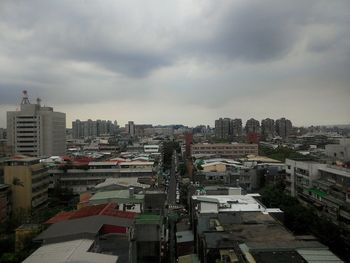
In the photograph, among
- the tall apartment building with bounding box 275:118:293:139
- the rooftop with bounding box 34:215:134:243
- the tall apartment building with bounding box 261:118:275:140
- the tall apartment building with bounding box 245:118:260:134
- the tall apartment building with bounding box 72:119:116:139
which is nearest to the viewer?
the rooftop with bounding box 34:215:134:243

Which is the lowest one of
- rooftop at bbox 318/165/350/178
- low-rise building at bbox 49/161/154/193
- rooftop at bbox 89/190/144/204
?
low-rise building at bbox 49/161/154/193

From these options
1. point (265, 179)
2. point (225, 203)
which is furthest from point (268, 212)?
point (265, 179)

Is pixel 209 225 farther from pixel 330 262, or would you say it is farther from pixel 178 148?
pixel 178 148

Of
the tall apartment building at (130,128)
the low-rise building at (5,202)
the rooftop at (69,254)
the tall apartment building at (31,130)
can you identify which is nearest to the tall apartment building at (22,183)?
the low-rise building at (5,202)

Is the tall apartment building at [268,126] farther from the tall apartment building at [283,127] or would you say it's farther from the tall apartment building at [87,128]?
the tall apartment building at [87,128]

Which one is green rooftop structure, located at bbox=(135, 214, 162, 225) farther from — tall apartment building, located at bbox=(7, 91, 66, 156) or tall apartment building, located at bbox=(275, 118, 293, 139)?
tall apartment building, located at bbox=(275, 118, 293, 139)

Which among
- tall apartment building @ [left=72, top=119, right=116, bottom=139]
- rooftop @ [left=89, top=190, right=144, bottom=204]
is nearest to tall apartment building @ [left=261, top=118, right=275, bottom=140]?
tall apartment building @ [left=72, top=119, right=116, bottom=139]
